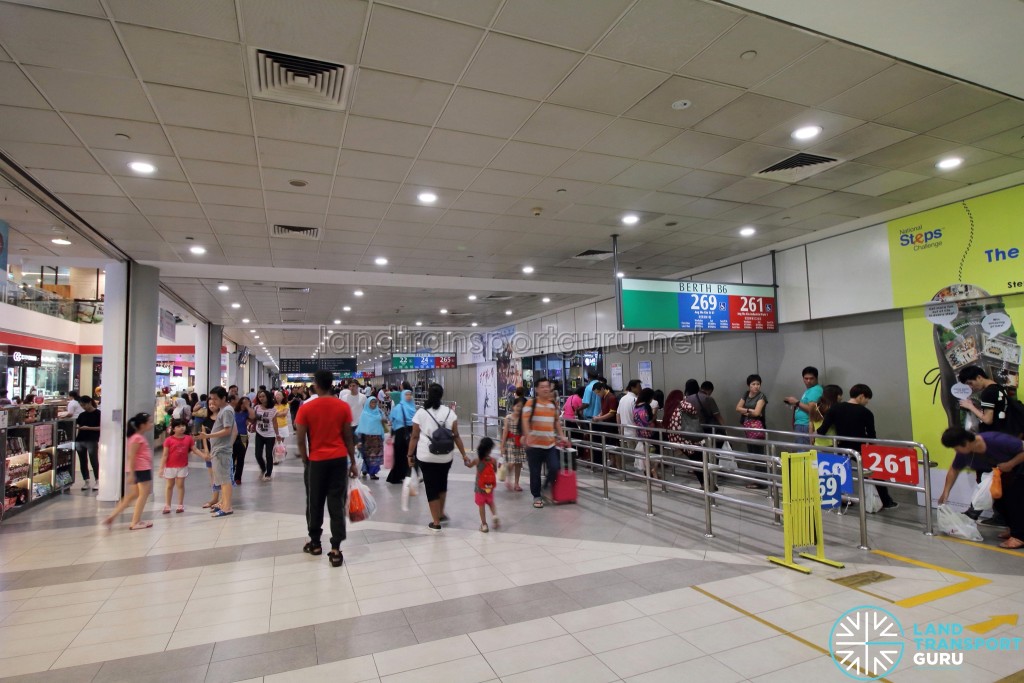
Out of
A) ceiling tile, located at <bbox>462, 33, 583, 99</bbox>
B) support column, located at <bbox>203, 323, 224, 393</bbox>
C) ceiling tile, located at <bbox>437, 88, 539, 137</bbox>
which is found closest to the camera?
ceiling tile, located at <bbox>462, 33, 583, 99</bbox>

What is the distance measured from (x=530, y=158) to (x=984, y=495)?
5.18 metres

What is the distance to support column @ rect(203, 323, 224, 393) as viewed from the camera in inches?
612

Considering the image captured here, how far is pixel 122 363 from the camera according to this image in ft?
26.6

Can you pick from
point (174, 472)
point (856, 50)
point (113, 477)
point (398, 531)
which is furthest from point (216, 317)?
point (856, 50)

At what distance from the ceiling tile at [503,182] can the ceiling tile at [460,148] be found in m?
0.30

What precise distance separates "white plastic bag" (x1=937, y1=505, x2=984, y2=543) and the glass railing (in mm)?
17325

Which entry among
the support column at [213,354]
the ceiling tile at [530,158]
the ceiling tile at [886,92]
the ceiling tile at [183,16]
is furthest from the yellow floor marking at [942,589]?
the support column at [213,354]

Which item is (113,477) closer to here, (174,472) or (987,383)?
(174,472)

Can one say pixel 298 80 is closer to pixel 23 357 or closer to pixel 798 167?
pixel 798 167

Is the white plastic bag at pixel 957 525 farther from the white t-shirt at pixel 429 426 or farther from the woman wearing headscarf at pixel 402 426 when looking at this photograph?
the woman wearing headscarf at pixel 402 426

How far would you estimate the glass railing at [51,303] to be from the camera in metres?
14.0

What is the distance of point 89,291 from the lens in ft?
63.0

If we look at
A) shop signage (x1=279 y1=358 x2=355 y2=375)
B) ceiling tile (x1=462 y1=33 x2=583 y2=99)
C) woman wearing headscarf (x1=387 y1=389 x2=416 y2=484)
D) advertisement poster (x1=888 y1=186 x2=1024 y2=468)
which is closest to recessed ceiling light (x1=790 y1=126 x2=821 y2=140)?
ceiling tile (x1=462 y1=33 x2=583 y2=99)

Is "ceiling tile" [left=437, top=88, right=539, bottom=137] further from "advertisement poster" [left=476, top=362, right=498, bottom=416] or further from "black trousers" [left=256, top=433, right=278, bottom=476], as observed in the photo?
"advertisement poster" [left=476, top=362, right=498, bottom=416]
